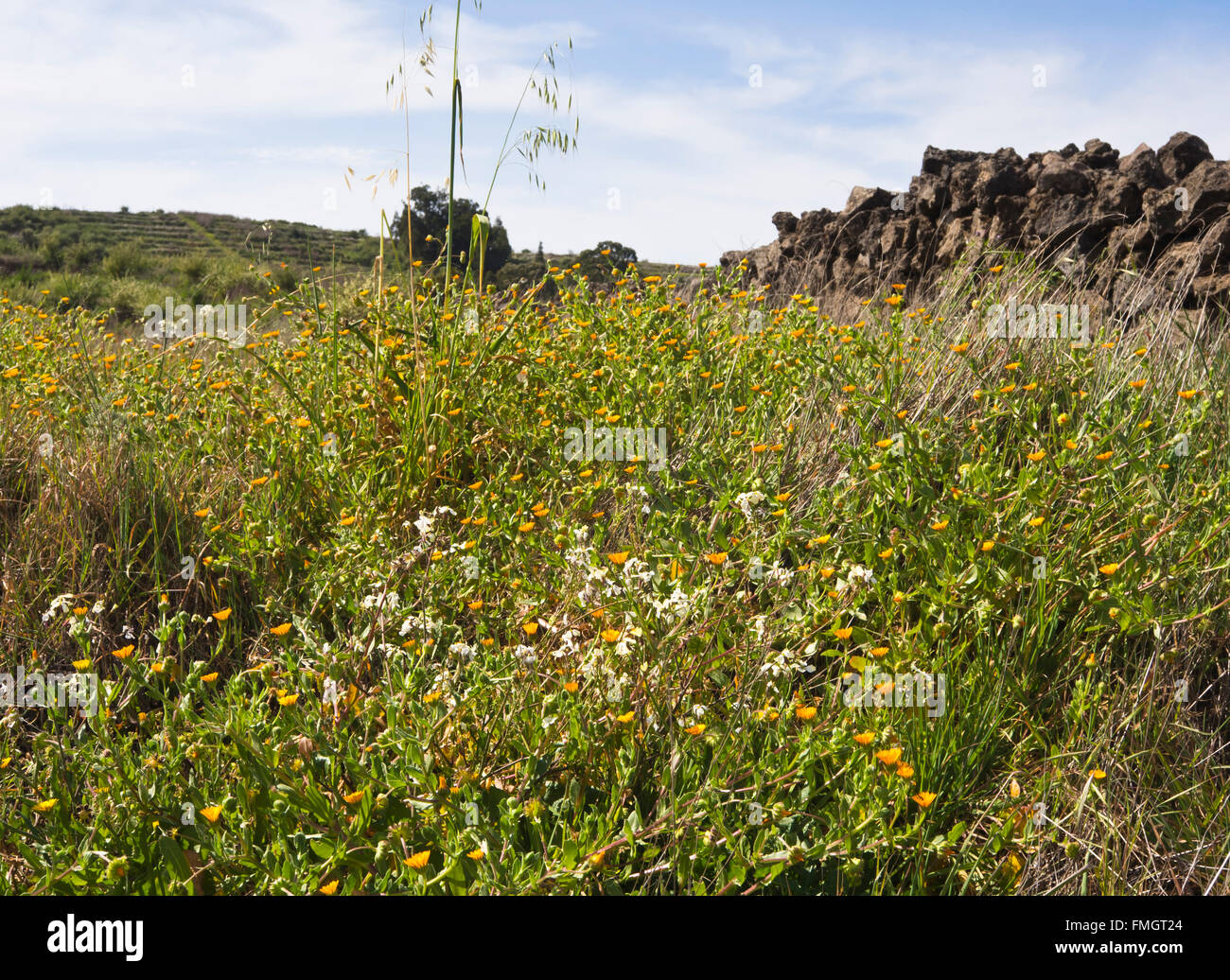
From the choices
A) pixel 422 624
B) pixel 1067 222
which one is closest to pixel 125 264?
pixel 1067 222

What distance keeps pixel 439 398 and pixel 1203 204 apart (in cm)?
568

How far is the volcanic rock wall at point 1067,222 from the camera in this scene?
559 cm

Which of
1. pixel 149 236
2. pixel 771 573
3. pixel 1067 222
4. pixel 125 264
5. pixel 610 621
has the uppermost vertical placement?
pixel 149 236

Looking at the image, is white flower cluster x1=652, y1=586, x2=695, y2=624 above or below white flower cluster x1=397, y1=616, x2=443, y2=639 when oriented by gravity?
above

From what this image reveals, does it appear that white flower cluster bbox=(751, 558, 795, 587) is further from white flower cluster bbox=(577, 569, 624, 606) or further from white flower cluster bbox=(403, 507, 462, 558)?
white flower cluster bbox=(403, 507, 462, 558)

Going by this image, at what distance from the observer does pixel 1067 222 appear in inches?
245

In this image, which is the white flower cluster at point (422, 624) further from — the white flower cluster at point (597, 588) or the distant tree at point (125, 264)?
the distant tree at point (125, 264)

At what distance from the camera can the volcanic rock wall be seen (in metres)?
5.59

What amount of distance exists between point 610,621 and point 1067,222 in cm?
558

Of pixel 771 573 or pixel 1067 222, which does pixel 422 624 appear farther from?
pixel 1067 222

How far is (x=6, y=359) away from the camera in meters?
4.68

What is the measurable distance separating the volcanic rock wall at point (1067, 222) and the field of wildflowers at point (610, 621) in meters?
1.79

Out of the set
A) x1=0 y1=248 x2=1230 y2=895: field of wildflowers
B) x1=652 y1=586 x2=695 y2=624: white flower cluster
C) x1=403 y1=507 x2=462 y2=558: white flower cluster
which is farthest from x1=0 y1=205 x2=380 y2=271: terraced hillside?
x1=652 y1=586 x2=695 y2=624: white flower cluster

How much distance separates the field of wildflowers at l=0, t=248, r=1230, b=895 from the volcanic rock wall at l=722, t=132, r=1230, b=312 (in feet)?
5.88
